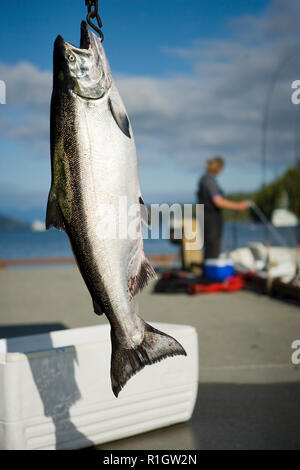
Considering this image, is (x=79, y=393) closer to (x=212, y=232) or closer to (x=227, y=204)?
(x=227, y=204)

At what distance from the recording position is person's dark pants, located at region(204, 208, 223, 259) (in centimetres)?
1078

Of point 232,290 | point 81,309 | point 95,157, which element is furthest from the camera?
point 232,290

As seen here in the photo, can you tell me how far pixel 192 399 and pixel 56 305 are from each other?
657 cm

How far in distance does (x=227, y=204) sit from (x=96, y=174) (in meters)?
8.33

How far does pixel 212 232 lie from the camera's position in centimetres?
1079

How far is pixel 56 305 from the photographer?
10.1 metres

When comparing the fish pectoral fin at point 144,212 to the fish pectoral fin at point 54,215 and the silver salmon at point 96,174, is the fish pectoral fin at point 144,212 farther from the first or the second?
the fish pectoral fin at point 54,215

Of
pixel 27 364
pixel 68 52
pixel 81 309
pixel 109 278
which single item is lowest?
pixel 81 309

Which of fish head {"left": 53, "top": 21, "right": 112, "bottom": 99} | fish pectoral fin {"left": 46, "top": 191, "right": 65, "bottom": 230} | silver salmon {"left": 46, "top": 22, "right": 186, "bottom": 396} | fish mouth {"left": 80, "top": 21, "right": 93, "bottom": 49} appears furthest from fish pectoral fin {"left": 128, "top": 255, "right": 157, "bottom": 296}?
fish mouth {"left": 80, "top": 21, "right": 93, "bottom": 49}

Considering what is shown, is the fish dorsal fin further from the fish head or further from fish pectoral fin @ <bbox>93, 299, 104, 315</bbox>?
fish pectoral fin @ <bbox>93, 299, 104, 315</bbox>

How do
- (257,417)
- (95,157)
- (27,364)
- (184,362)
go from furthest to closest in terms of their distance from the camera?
(257,417)
(184,362)
(27,364)
(95,157)

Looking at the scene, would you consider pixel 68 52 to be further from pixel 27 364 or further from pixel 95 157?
pixel 27 364
